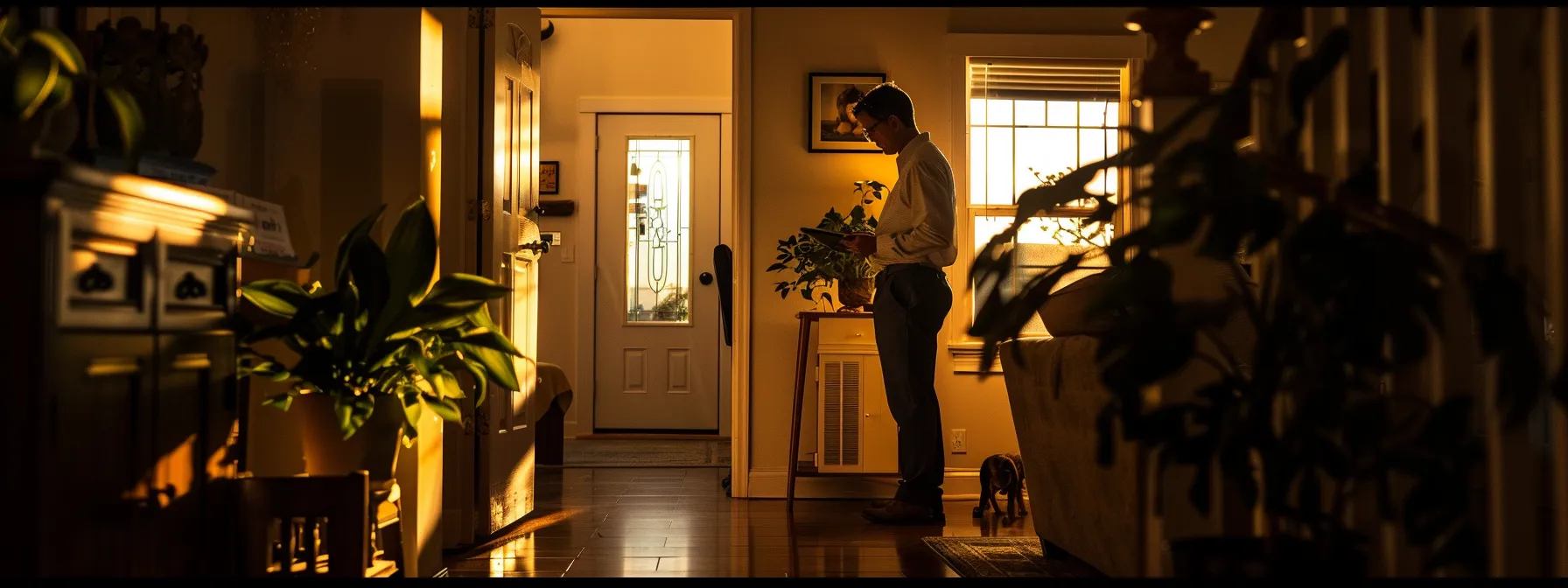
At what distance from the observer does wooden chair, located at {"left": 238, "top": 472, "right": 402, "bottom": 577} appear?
2248mm

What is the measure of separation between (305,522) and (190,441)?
354 millimetres

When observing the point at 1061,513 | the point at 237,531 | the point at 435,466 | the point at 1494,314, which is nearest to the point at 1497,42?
the point at 1494,314

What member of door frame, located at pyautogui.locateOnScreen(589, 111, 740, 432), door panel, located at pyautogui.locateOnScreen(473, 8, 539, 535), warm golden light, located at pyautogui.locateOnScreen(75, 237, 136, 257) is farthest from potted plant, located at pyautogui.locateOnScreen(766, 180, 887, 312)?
warm golden light, located at pyautogui.locateOnScreen(75, 237, 136, 257)

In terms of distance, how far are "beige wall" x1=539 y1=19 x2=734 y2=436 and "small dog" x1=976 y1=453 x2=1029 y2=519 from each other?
138 inches

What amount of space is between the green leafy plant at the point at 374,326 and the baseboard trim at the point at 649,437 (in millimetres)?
4398

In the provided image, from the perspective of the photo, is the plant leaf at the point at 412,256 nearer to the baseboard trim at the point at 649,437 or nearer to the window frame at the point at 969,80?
the window frame at the point at 969,80

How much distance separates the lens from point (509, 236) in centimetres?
378

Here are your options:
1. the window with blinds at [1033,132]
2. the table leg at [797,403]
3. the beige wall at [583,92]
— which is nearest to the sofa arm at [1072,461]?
the table leg at [797,403]

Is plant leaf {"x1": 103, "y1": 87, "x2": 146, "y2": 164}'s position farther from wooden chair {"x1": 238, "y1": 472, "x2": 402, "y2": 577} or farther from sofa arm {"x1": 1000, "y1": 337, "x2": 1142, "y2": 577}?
sofa arm {"x1": 1000, "y1": 337, "x2": 1142, "y2": 577}

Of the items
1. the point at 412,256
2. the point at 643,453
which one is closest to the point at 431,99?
the point at 412,256

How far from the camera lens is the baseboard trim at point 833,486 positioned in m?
4.66

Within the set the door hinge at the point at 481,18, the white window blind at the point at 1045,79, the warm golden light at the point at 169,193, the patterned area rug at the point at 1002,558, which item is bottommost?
the patterned area rug at the point at 1002,558

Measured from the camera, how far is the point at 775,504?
4438 millimetres

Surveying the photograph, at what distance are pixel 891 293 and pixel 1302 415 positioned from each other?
8.12 ft
